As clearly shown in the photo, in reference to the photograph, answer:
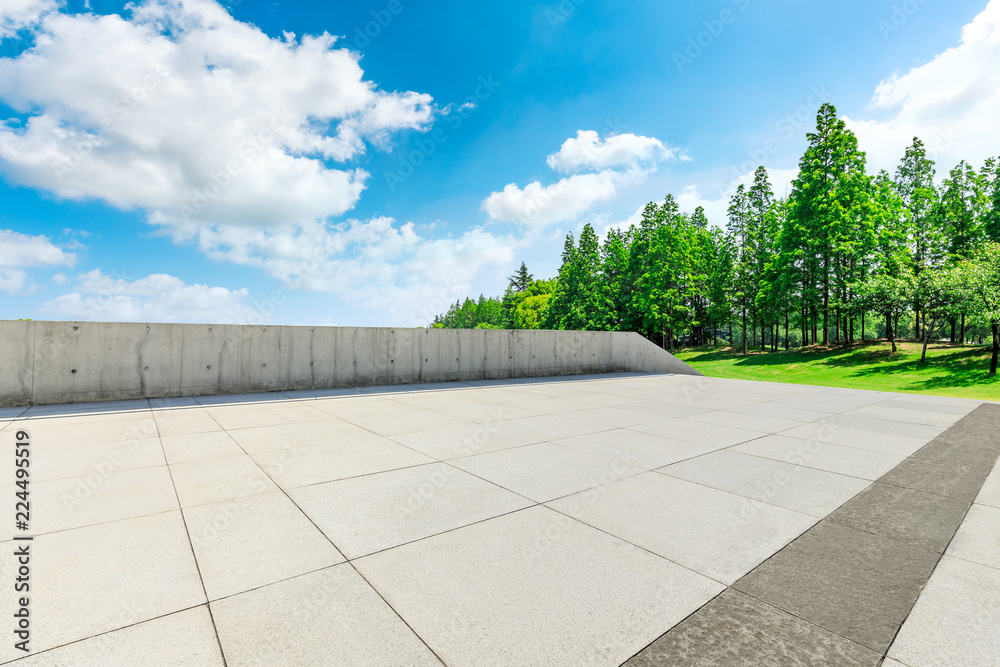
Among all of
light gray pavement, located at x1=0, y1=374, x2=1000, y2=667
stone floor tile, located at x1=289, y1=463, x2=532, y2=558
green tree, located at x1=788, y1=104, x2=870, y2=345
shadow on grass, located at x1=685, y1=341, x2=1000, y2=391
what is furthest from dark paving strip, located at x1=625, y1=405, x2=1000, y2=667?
green tree, located at x1=788, y1=104, x2=870, y2=345

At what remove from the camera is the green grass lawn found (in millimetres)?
20391

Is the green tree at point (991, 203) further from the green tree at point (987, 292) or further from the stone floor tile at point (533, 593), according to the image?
the stone floor tile at point (533, 593)

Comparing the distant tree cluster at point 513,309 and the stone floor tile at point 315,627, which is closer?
the stone floor tile at point 315,627

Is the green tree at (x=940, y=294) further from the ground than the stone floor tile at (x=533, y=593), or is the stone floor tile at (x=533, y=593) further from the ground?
the green tree at (x=940, y=294)

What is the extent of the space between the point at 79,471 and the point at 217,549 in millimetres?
2942

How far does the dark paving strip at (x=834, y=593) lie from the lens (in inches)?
85.2

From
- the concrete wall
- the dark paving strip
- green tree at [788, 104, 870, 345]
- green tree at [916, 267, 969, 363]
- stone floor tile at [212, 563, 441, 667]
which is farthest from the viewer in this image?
green tree at [788, 104, 870, 345]

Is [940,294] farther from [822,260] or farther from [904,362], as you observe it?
[822,260]

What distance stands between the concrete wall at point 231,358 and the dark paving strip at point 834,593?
450 inches

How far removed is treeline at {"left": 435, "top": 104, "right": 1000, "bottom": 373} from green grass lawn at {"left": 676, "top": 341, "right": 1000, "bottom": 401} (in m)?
1.39

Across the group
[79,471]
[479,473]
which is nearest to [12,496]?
[79,471]

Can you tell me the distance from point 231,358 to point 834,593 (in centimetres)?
1203

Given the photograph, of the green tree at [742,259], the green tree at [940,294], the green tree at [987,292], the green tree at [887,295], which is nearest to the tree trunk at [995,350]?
the green tree at [987,292]

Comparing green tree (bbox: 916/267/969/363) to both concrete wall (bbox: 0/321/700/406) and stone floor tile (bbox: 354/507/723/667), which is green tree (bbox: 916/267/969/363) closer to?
concrete wall (bbox: 0/321/700/406)
